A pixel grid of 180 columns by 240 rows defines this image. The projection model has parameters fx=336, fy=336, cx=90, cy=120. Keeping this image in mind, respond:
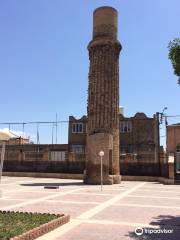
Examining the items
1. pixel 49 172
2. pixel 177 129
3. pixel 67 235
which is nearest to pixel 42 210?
pixel 67 235

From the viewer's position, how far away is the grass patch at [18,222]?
817 centimetres

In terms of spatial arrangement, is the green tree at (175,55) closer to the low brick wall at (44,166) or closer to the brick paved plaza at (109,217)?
the brick paved plaza at (109,217)

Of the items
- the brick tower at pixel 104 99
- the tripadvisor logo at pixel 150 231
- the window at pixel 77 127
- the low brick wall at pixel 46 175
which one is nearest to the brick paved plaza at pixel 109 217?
the tripadvisor logo at pixel 150 231

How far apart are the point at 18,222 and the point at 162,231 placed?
4.10m

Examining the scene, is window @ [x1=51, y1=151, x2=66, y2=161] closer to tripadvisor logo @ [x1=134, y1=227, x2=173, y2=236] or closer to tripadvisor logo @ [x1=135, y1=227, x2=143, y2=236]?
tripadvisor logo @ [x1=135, y1=227, x2=143, y2=236]

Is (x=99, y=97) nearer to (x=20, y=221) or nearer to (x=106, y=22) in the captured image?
(x=106, y=22)

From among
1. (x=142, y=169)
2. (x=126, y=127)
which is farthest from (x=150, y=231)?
(x=126, y=127)

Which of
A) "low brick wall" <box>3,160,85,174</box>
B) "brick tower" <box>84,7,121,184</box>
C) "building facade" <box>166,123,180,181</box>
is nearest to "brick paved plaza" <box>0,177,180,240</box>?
"brick tower" <box>84,7,121,184</box>

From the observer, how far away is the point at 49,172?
38.1 meters

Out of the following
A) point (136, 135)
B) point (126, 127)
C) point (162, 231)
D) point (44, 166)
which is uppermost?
point (126, 127)

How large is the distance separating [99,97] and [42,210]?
18.3 m

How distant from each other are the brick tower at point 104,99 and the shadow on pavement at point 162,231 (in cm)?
1732

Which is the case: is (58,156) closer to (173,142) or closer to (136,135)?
(136,135)

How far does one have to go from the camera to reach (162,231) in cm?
960
